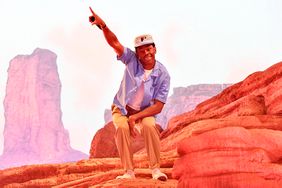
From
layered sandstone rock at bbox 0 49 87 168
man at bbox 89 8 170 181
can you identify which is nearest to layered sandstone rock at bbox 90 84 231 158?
layered sandstone rock at bbox 0 49 87 168

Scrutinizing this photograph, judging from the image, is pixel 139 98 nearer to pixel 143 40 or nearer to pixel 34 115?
pixel 143 40

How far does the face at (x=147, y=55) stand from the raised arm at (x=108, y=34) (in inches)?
14.6

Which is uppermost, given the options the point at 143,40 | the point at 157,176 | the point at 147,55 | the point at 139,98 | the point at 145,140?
the point at 143,40

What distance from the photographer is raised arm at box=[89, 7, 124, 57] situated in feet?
27.2

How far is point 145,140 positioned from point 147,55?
1.66m

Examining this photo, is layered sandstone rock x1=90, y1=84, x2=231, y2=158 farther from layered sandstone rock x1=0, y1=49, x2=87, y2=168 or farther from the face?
the face

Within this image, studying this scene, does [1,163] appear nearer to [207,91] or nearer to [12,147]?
[12,147]

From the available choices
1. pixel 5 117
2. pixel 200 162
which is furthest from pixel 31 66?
pixel 200 162

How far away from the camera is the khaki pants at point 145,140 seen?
8.51 m

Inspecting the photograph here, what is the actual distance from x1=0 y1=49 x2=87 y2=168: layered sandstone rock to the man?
84697 mm

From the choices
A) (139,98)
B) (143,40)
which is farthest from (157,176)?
(143,40)

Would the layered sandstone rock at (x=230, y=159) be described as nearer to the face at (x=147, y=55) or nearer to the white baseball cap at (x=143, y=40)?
the face at (x=147, y=55)

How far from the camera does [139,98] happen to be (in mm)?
8844

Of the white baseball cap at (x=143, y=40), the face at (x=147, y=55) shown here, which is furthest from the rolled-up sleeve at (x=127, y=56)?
the white baseball cap at (x=143, y=40)
